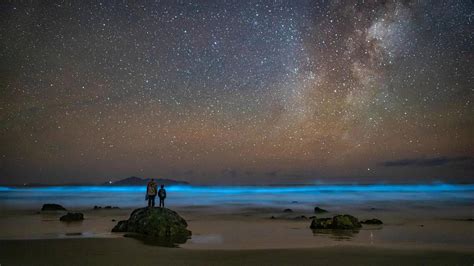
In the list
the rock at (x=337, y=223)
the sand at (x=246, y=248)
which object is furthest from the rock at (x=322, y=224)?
the sand at (x=246, y=248)

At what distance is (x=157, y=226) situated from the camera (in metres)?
21.0

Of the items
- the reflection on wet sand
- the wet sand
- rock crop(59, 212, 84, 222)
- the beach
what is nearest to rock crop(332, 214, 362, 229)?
the reflection on wet sand

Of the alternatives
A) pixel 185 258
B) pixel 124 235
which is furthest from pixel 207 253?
pixel 124 235

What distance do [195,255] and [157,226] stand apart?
5556 mm

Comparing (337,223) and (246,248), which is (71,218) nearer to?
(246,248)

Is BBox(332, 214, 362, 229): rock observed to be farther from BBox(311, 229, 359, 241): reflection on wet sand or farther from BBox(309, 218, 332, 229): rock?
BBox(311, 229, 359, 241): reflection on wet sand

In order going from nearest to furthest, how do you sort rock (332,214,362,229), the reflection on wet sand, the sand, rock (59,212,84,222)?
the sand
the reflection on wet sand
rock (332,214,362,229)
rock (59,212,84,222)

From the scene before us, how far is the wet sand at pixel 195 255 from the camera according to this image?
1467 cm

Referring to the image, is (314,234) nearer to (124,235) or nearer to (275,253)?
(275,253)

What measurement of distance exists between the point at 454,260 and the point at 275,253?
6249 mm

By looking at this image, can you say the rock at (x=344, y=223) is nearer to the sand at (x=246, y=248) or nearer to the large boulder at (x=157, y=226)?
the sand at (x=246, y=248)

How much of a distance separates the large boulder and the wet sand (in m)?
2.08

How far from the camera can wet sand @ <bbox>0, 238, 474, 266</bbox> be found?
1467 cm

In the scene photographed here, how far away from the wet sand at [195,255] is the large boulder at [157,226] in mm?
2082
